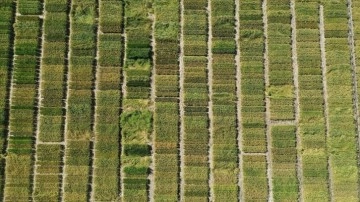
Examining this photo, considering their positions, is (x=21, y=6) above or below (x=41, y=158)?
above

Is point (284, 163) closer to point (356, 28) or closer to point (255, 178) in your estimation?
point (255, 178)

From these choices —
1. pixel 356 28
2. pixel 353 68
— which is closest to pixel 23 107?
pixel 353 68

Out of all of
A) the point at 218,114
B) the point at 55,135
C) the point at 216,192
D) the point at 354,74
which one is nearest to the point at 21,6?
the point at 55,135

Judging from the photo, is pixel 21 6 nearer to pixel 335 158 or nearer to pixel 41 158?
pixel 41 158

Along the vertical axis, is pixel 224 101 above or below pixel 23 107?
above

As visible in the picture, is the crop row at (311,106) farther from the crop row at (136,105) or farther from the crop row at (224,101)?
the crop row at (136,105)

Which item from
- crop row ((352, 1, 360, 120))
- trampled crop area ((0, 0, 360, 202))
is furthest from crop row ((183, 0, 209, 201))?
crop row ((352, 1, 360, 120))
